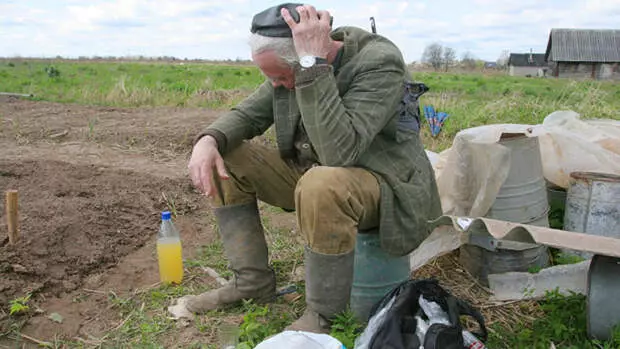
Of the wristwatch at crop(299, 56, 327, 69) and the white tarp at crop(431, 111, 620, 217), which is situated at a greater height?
the wristwatch at crop(299, 56, 327, 69)

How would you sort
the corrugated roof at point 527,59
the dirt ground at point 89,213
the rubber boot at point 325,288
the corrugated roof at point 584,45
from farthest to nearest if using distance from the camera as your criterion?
the corrugated roof at point 527,59 < the corrugated roof at point 584,45 < the dirt ground at point 89,213 < the rubber boot at point 325,288

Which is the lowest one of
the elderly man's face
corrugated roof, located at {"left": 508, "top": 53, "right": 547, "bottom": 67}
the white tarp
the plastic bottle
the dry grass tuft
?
the dry grass tuft

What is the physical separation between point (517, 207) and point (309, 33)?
1.65 metres

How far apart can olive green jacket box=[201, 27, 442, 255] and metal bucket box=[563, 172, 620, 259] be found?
110 cm

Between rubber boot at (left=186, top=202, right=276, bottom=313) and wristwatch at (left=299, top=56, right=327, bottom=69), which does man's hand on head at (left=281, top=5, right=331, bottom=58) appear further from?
rubber boot at (left=186, top=202, right=276, bottom=313)

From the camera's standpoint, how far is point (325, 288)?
220 cm

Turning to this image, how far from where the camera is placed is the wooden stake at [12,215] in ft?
9.73

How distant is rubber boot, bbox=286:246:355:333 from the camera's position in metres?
2.14

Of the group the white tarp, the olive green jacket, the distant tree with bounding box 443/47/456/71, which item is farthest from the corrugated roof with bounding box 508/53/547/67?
the olive green jacket

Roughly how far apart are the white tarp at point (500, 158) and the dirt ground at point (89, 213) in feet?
5.53

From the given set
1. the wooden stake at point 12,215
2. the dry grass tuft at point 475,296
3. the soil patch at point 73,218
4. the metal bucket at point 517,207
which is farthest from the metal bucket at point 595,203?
the wooden stake at point 12,215

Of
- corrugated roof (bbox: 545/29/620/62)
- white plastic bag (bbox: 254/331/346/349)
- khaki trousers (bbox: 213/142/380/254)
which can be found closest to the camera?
white plastic bag (bbox: 254/331/346/349)

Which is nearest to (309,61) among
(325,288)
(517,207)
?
(325,288)

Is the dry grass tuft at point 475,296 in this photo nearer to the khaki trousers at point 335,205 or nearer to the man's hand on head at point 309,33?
the khaki trousers at point 335,205
